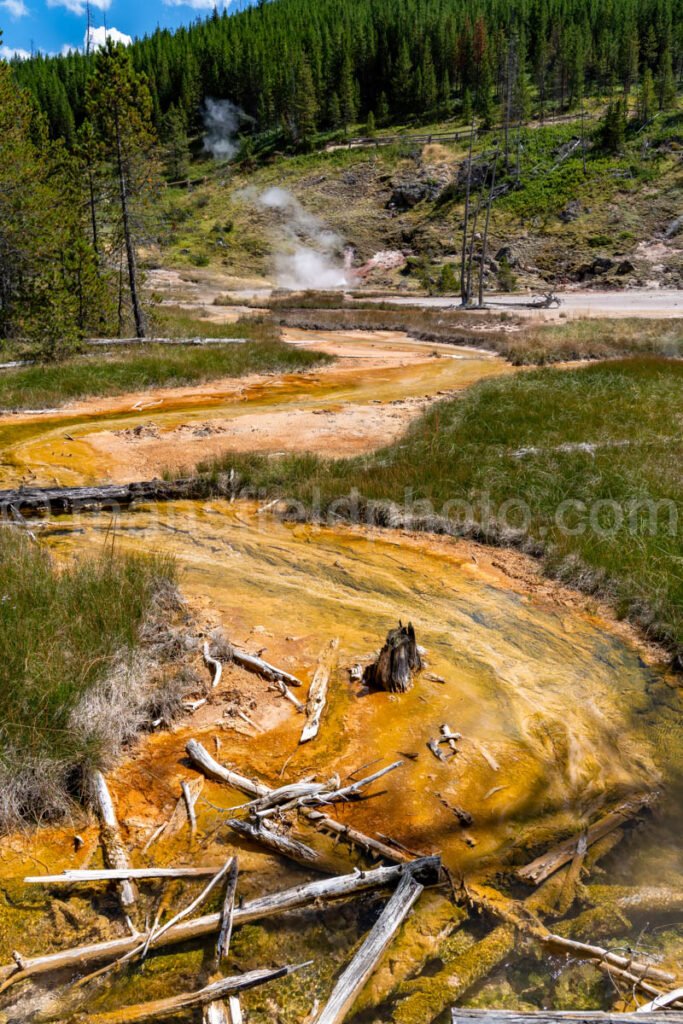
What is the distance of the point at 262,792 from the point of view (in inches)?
170

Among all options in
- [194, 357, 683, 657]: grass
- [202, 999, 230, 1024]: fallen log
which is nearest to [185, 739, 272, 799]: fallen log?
[202, 999, 230, 1024]: fallen log

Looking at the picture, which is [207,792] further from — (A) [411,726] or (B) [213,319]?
(B) [213,319]

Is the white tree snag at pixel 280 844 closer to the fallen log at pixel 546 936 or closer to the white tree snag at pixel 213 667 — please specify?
the fallen log at pixel 546 936

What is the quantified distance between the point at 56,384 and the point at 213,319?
17776mm

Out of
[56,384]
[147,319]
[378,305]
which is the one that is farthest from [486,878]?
[378,305]

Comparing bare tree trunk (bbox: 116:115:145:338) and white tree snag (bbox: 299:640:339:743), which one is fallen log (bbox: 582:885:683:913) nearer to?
white tree snag (bbox: 299:640:339:743)

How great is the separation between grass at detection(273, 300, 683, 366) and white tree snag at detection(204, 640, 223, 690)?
61.1 feet

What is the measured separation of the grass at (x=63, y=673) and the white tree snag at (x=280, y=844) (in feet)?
3.46

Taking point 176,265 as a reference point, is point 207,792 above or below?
below

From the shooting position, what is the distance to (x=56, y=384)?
1750 cm

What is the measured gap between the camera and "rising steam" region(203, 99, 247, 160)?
321 ft

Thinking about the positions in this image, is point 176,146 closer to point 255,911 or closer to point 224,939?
point 255,911

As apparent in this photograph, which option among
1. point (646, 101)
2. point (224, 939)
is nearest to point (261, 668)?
point (224, 939)

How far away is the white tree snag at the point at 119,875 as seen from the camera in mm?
3590
